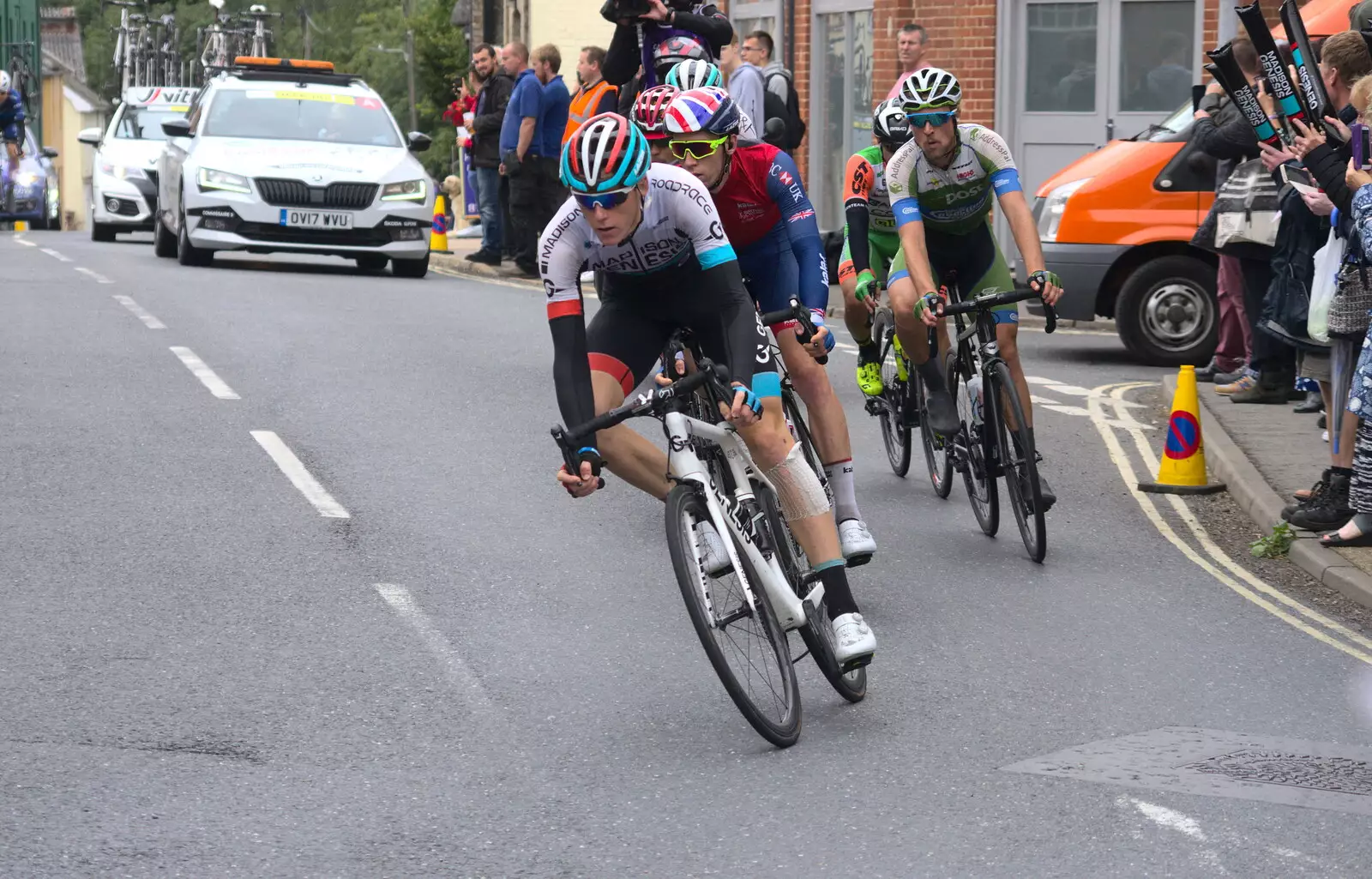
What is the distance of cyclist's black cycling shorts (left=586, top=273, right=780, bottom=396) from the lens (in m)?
6.91

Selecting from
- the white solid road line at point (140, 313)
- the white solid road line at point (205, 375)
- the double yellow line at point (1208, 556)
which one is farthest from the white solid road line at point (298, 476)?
the white solid road line at point (140, 313)

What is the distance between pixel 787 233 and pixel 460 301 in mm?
10512

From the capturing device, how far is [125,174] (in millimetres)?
28344

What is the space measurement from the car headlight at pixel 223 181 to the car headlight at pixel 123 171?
781cm

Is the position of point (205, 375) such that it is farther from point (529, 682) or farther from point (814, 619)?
point (814, 619)

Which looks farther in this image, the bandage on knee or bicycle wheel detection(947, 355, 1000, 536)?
bicycle wheel detection(947, 355, 1000, 536)

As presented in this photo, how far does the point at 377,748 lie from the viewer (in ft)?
19.4

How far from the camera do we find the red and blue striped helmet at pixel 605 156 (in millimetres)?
6027

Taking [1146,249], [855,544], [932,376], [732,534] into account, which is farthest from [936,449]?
[1146,249]

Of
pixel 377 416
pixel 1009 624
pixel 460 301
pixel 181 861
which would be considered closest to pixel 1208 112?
pixel 377 416

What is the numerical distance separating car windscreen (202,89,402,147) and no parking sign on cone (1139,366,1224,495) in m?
13.0

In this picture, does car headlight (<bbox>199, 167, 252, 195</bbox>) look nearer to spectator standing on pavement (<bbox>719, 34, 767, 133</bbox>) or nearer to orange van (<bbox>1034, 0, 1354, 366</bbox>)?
Answer: spectator standing on pavement (<bbox>719, 34, 767, 133</bbox>)

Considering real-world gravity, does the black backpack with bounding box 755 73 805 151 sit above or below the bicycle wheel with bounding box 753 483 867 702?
above

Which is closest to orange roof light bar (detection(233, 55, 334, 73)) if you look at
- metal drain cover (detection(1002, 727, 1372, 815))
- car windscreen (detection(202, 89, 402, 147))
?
car windscreen (detection(202, 89, 402, 147))
